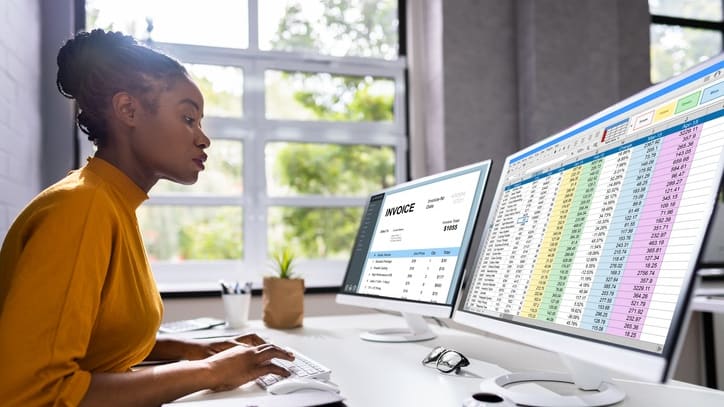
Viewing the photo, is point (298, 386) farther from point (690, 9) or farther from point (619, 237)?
point (690, 9)

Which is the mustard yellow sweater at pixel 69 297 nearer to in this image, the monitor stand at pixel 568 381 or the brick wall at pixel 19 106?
the monitor stand at pixel 568 381

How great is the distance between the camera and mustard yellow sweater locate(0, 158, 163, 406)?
2.55 ft

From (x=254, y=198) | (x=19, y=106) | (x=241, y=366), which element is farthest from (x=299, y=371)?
(x=254, y=198)

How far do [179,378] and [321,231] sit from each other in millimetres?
2369

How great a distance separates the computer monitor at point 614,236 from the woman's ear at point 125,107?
2.47ft

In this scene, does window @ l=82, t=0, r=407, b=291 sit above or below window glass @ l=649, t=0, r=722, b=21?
below

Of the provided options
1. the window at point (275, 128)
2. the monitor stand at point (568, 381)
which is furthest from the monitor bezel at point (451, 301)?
the window at point (275, 128)

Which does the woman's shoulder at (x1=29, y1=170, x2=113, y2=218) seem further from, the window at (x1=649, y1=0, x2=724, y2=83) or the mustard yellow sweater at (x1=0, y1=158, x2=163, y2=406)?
the window at (x1=649, y1=0, x2=724, y2=83)

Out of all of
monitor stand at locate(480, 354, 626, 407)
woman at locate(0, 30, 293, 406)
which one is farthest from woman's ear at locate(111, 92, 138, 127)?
monitor stand at locate(480, 354, 626, 407)

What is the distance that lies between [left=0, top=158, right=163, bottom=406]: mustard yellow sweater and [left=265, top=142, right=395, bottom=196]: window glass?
6.90 ft

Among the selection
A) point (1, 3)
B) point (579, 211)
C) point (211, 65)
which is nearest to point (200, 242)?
point (211, 65)

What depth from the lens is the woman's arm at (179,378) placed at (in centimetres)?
84

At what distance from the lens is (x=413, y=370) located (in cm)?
110

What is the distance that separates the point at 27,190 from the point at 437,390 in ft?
6.60
